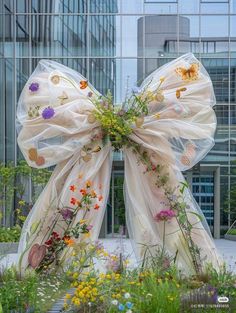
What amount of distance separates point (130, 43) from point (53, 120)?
18.5 meters

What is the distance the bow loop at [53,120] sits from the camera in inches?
275

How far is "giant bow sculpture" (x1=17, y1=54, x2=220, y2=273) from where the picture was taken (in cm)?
703

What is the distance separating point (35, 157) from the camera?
7.11 meters

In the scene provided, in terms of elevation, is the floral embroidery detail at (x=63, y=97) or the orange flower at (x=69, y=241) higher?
the floral embroidery detail at (x=63, y=97)

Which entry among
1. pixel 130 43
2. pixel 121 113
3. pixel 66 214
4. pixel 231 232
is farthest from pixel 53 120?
pixel 130 43

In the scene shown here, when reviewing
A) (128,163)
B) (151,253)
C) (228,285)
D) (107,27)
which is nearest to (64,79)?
(128,163)

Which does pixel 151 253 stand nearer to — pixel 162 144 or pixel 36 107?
pixel 162 144

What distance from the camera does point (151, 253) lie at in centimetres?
711

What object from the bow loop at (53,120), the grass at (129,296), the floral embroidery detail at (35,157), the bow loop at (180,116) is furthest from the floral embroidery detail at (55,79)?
the grass at (129,296)

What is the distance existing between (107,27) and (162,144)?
18713mm

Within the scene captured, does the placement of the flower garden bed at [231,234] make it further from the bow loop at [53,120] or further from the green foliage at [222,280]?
the bow loop at [53,120]

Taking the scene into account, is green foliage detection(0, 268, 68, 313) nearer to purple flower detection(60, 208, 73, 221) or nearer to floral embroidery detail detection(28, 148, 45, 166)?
A: purple flower detection(60, 208, 73, 221)

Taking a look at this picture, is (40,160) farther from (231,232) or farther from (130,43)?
(130,43)

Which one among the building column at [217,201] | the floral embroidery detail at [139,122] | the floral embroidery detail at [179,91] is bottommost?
the building column at [217,201]
